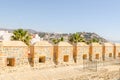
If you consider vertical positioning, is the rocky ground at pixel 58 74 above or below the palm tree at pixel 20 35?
below

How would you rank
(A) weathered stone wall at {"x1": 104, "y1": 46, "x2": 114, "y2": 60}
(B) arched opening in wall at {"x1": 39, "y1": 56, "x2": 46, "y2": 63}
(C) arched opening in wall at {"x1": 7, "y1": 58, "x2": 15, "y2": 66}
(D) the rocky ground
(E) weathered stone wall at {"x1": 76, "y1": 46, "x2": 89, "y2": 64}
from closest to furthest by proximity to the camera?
(D) the rocky ground
(C) arched opening in wall at {"x1": 7, "y1": 58, "x2": 15, "y2": 66}
(B) arched opening in wall at {"x1": 39, "y1": 56, "x2": 46, "y2": 63}
(E) weathered stone wall at {"x1": 76, "y1": 46, "x2": 89, "y2": 64}
(A) weathered stone wall at {"x1": 104, "y1": 46, "x2": 114, "y2": 60}

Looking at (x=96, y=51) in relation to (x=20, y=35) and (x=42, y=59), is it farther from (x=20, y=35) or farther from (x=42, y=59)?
(x=20, y=35)

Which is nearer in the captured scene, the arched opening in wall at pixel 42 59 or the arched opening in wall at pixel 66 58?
the arched opening in wall at pixel 42 59

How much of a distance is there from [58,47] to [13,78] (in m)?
5.86

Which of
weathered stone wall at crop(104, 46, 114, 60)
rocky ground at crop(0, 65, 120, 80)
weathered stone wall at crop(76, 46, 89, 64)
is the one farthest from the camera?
weathered stone wall at crop(104, 46, 114, 60)

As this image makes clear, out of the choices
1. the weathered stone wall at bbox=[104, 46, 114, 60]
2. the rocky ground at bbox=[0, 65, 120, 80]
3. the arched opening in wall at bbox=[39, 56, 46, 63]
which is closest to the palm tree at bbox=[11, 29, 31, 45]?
the weathered stone wall at bbox=[104, 46, 114, 60]

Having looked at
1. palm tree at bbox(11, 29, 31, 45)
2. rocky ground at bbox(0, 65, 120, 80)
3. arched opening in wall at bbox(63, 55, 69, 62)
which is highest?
palm tree at bbox(11, 29, 31, 45)

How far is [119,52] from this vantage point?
83.2ft

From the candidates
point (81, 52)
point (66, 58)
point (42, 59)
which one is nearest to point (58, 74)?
point (42, 59)

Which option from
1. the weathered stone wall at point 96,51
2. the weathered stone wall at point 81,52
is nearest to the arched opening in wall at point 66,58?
the weathered stone wall at point 81,52

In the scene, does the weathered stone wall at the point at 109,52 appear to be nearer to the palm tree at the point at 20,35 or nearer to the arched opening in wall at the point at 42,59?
the arched opening in wall at the point at 42,59

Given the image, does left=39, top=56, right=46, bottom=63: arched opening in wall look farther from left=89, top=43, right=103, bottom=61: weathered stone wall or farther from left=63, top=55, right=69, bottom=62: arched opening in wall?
left=89, top=43, right=103, bottom=61: weathered stone wall

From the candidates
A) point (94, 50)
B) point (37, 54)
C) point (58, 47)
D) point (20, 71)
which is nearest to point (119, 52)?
point (94, 50)

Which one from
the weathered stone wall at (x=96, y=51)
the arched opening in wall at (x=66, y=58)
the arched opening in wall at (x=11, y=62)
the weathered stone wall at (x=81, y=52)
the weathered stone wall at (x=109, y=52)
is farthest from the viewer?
the weathered stone wall at (x=109, y=52)
